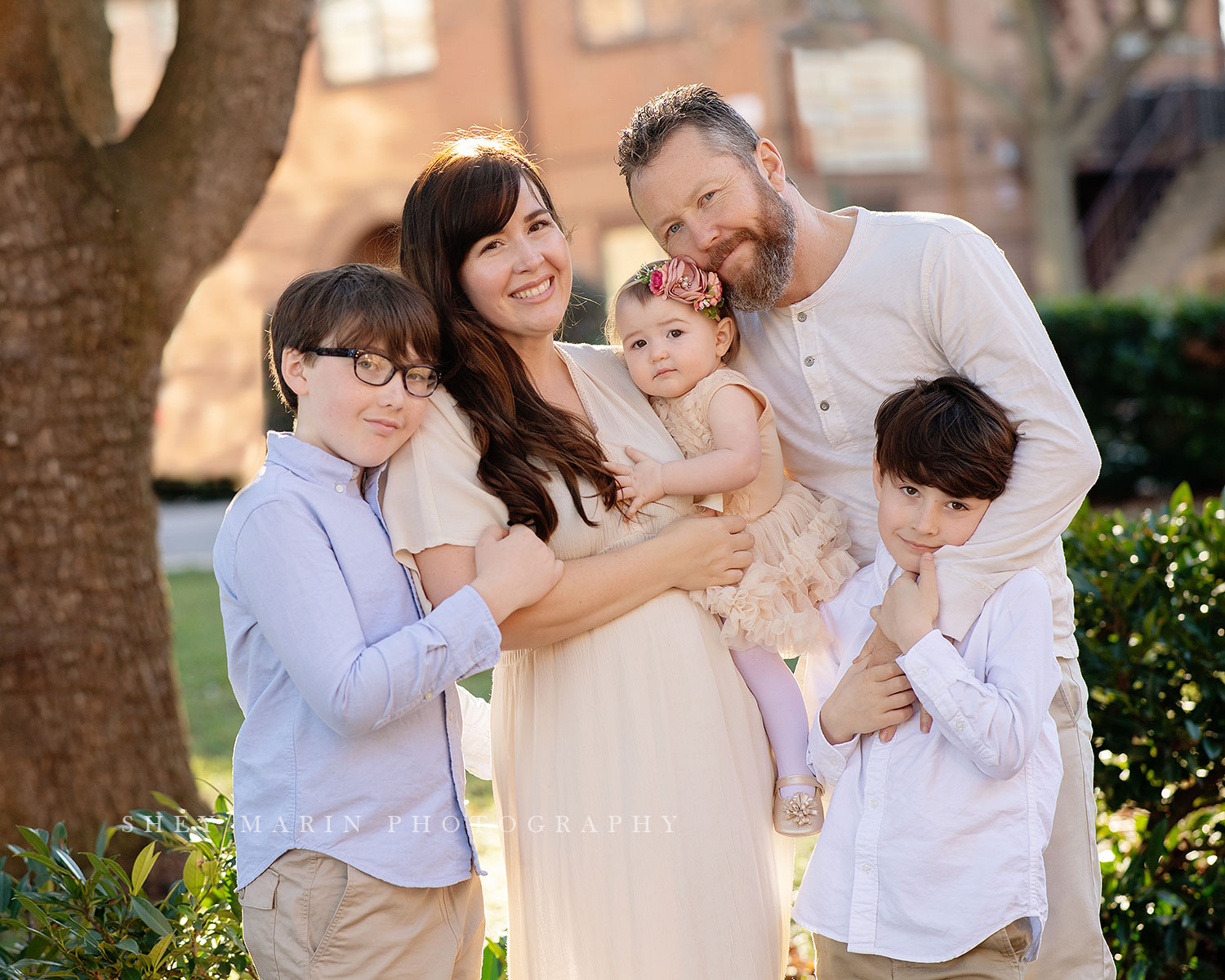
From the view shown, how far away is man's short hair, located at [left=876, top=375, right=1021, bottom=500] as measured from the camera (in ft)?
8.06

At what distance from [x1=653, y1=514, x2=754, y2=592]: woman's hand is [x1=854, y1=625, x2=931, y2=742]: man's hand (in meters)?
0.31

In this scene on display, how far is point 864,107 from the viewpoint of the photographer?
1786cm

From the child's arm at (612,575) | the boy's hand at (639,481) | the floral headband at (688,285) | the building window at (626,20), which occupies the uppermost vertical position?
the building window at (626,20)

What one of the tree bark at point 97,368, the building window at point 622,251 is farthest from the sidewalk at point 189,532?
the building window at point 622,251

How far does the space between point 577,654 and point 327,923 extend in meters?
0.72

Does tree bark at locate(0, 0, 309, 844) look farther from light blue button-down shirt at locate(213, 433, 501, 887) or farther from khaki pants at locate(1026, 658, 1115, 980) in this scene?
khaki pants at locate(1026, 658, 1115, 980)

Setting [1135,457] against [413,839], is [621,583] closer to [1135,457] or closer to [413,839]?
[413,839]

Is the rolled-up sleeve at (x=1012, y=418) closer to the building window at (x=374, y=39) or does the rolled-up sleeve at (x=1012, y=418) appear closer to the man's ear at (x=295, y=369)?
the man's ear at (x=295, y=369)

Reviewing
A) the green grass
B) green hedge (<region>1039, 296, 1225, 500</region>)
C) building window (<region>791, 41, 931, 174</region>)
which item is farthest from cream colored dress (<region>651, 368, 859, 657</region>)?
building window (<region>791, 41, 931, 174</region>)

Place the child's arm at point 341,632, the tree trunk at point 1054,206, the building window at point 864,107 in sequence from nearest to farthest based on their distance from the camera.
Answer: the child's arm at point 341,632 → the tree trunk at point 1054,206 → the building window at point 864,107

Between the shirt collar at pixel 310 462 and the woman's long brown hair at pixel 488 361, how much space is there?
282 millimetres

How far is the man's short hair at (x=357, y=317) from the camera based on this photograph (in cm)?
234

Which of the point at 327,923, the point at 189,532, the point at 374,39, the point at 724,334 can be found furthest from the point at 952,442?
the point at 374,39

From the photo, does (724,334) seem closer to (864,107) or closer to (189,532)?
(189,532)
